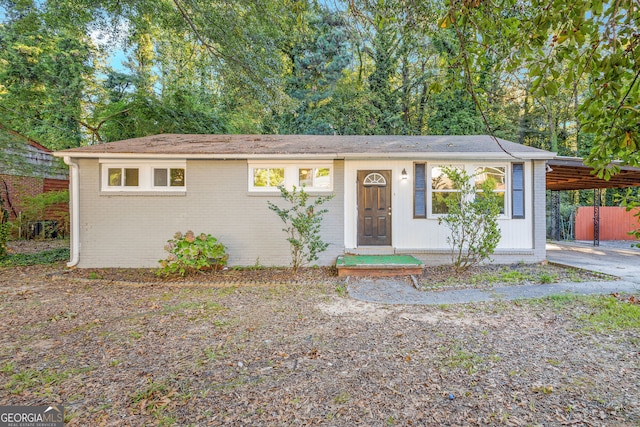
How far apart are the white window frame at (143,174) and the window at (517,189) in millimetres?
7898

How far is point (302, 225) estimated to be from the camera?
6312 millimetres

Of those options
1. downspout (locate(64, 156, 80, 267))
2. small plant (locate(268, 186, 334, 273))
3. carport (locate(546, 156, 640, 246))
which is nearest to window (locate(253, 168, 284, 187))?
small plant (locate(268, 186, 334, 273))

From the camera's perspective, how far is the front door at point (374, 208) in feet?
24.7

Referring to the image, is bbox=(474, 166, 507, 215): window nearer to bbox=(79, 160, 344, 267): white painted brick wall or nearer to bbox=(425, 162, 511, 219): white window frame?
bbox=(425, 162, 511, 219): white window frame

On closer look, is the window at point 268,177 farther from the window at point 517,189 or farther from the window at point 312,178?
the window at point 517,189

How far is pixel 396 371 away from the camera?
8.87 ft

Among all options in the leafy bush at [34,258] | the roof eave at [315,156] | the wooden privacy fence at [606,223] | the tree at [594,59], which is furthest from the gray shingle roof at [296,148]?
the wooden privacy fence at [606,223]

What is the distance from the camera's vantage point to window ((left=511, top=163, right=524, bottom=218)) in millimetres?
7234

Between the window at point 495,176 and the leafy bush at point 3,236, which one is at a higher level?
the window at point 495,176

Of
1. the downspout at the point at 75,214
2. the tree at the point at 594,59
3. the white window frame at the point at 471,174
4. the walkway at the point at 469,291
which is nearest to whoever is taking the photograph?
the tree at the point at 594,59

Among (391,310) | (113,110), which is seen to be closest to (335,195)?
(391,310)

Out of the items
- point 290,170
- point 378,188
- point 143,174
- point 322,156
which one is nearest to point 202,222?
point 143,174

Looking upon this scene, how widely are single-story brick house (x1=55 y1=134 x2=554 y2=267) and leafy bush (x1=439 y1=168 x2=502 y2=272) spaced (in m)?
0.49

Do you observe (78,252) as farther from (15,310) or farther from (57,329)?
(57,329)
